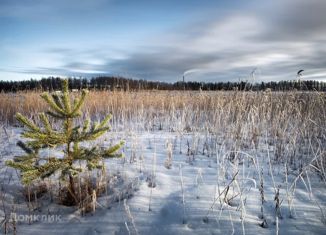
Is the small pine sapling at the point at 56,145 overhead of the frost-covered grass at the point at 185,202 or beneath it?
overhead

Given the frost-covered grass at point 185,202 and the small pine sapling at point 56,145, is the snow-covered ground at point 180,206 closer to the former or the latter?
the frost-covered grass at point 185,202

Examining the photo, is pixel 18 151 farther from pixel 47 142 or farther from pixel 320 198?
pixel 320 198

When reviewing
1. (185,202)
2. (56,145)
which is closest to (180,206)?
(185,202)

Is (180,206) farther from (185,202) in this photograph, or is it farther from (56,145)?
(56,145)

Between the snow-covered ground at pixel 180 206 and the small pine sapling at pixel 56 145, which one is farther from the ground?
the small pine sapling at pixel 56 145

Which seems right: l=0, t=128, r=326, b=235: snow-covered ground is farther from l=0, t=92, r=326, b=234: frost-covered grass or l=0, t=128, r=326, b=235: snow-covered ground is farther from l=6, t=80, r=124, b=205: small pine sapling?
l=6, t=80, r=124, b=205: small pine sapling

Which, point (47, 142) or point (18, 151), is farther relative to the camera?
point (18, 151)

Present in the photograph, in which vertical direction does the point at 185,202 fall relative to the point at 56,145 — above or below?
below

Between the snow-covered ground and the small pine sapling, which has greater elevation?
the small pine sapling

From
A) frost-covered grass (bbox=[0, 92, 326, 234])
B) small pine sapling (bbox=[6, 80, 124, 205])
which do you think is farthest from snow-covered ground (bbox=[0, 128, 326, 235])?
small pine sapling (bbox=[6, 80, 124, 205])

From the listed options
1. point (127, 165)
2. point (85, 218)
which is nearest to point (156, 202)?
point (85, 218)

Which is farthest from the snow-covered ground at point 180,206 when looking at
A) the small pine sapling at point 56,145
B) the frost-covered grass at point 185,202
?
the small pine sapling at point 56,145

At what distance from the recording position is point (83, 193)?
3227mm

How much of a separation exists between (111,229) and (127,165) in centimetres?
154
